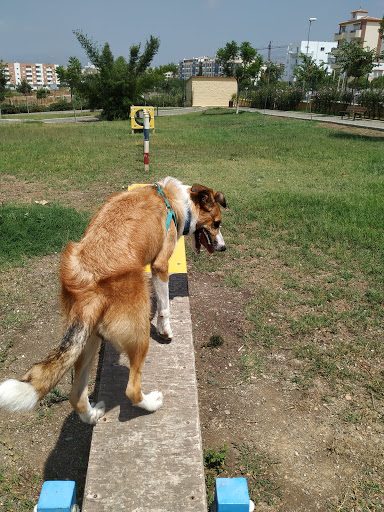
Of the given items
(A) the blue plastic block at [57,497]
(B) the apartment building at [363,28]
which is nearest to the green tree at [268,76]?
(B) the apartment building at [363,28]

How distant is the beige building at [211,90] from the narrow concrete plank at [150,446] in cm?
5574

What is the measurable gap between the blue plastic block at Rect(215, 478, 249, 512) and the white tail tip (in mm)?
998

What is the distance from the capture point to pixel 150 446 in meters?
2.59

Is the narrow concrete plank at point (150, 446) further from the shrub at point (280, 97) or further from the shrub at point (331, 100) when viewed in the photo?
the shrub at point (280, 97)

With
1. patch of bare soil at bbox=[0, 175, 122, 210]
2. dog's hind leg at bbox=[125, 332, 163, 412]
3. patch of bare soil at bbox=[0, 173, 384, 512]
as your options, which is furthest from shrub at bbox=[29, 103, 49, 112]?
dog's hind leg at bbox=[125, 332, 163, 412]

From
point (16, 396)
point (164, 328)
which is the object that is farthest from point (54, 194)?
point (16, 396)

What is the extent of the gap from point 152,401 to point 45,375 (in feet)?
3.25

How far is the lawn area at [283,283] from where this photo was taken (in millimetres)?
2877

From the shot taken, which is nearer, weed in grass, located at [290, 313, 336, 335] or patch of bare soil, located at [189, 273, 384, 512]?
patch of bare soil, located at [189, 273, 384, 512]

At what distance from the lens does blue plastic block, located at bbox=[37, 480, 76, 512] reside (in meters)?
1.79

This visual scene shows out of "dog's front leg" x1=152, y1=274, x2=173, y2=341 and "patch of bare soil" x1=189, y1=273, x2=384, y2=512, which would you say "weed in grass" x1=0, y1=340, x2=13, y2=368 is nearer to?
"dog's front leg" x1=152, y1=274, x2=173, y2=341

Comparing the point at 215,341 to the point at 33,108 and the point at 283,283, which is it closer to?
the point at 283,283

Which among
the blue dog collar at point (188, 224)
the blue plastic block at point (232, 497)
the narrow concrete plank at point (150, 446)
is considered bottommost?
the narrow concrete plank at point (150, 446)

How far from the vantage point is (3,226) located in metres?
6.20
